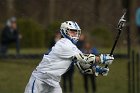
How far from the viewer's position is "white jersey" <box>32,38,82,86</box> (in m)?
11.8

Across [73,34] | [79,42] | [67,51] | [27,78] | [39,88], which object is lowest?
[27,78]

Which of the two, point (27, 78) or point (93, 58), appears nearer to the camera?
point (93, 58)

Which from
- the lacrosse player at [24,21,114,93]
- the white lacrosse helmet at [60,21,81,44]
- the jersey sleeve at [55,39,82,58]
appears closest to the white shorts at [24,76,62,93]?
the lacrosse player at [24,21,114,93]

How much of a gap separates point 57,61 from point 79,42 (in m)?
8.79

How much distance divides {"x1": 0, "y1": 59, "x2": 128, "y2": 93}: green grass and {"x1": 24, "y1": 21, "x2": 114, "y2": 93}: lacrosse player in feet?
27.9

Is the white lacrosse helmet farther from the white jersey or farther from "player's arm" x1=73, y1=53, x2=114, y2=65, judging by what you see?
"player's arm" x1=73, y1=53, x2=114, y2=65

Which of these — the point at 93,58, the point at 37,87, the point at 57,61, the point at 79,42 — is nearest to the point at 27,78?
the point at 79,42

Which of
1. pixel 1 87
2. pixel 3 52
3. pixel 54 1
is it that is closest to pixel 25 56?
pixel 3 52

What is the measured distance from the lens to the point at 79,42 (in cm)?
2070

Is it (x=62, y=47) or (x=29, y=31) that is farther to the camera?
(x=29, y=31)

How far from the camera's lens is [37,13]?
54.8 m

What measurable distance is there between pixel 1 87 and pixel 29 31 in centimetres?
1724

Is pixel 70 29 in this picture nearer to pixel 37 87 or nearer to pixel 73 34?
pixel 73 34

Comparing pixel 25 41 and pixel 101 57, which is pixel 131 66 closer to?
pixel 101 57
